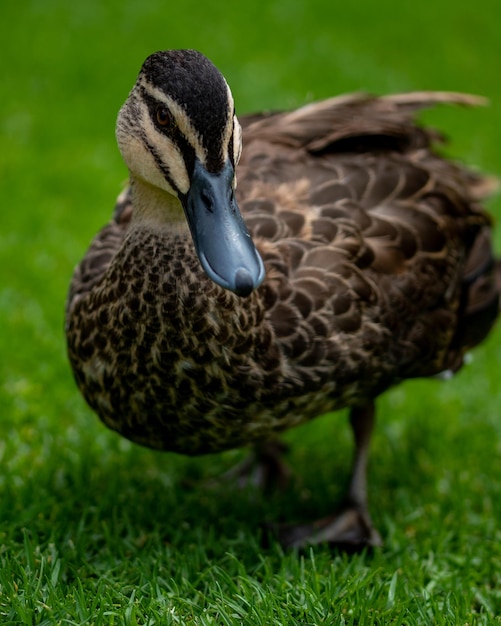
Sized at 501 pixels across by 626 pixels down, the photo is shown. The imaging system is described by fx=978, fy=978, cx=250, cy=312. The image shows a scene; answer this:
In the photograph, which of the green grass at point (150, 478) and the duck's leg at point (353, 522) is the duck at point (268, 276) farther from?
the green grass at point (150, 478)

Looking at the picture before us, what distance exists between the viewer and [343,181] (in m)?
3.68

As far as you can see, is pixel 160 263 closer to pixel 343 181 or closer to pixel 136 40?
pixel 343 181

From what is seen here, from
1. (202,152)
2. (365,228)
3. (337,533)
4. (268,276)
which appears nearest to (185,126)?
(202,152)

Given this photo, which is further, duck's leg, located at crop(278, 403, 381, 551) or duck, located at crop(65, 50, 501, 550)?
duck's leg, located at crop(278, 403, 381, 551)

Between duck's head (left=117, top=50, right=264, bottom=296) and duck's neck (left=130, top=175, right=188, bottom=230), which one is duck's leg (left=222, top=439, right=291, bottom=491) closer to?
duck's neck (left=130, top=175, right=188, bottom=230)

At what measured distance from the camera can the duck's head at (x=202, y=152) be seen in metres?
2.64

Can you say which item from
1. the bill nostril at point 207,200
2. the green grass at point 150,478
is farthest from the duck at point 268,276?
the green grass at point 150,478

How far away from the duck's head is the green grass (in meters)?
1.06


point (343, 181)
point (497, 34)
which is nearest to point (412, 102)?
point (343, 181)

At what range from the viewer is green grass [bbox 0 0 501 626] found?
10.1 ft

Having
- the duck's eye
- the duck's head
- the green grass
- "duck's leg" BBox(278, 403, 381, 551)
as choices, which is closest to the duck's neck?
the duck's head

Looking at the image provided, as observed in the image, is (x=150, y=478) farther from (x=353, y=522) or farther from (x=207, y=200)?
(x=207, y=200)

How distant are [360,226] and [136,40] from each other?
647 cm

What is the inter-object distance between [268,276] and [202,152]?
70 cm
